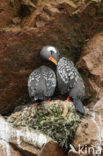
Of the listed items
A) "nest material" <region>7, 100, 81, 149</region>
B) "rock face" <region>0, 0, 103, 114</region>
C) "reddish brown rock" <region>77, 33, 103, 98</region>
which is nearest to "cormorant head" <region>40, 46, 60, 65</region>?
"rock face" <region>0, 0, 103, 114</region>

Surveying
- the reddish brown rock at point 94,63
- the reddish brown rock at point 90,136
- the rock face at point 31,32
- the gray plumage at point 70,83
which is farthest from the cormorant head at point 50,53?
the reddish brown rock at point 90,136

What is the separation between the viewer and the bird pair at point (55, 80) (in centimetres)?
566

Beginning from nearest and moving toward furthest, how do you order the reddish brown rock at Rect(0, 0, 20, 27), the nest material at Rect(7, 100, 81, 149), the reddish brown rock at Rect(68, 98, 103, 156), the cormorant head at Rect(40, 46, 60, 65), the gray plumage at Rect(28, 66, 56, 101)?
the reddish brown rock at Rect(68, 98, 103, 156)
the nest material at Rect(7, 100, 81, 149)
the gray plumage at Rect(28, 66, 56, 101)
the reddish brown rock at Rect(0, 0, 20, 27)
the cormorant head at Rect(40, 46, 60, 65)

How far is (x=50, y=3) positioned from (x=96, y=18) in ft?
3.52

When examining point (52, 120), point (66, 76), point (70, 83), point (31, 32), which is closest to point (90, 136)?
point (52, 120)

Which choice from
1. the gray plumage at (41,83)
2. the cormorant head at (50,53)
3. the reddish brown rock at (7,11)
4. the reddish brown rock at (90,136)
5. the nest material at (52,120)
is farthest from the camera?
the cormorant head at (50,53)

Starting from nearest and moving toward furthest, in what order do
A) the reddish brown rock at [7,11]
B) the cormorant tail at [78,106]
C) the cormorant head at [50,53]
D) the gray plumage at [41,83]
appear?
1. the cormorant tail at [78,106]
2. the gray plumage at [41,83]
3. the reddish brown rock at [7,11]
4. the cormorant head at [50,53]

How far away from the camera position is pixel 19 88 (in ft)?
21.0

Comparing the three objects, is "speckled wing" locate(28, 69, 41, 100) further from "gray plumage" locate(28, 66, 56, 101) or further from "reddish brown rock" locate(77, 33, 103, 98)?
"reddish brown rock" locate(77, 33, 103, 98)

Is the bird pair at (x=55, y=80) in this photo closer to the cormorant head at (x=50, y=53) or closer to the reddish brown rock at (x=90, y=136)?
the cormorant head at (x=50, y=53)

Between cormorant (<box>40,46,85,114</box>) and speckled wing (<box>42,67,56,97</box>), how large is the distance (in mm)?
129

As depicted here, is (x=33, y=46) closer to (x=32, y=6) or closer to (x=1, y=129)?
(x=32, y=6)

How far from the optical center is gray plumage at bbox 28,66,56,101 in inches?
221

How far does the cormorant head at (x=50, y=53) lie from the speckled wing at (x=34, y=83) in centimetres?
37
